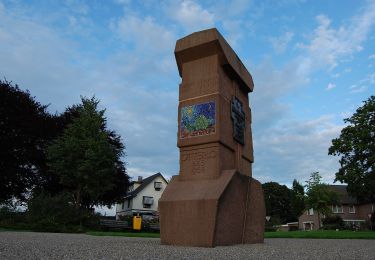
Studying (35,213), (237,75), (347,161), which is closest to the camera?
(237,75)

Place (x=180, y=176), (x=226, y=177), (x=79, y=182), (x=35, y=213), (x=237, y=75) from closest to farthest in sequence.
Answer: (x=226, y=177), (x=180, y=176), (x=237, y=75), (x=35, y=213), (x=79, y=182)

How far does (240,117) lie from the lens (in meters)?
14.0

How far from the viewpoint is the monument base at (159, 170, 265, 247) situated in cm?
1052

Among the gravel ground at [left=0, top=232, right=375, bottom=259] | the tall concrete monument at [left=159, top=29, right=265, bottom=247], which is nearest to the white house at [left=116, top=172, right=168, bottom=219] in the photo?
the tall concrete monument at [left=159, top=29, right=265, bottom=247]

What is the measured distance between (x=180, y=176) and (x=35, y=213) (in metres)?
17.5

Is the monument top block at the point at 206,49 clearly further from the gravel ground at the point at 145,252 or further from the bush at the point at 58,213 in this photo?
the bush at the point at 58,213

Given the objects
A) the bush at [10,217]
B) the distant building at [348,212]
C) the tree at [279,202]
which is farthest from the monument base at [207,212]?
the tree at [279,202]

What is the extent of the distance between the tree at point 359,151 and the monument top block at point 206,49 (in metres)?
23.5

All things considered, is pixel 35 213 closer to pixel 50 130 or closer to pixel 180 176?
pixel 50 130

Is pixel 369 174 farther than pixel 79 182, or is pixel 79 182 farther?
pixel 369 174

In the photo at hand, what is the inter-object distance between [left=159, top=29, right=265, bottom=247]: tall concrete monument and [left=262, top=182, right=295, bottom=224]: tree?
219 feet

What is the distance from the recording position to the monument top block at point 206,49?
1257 centimetres

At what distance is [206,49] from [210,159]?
3920mm

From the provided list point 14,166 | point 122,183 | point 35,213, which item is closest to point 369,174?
point 122,183
